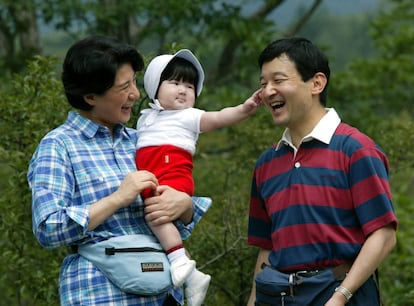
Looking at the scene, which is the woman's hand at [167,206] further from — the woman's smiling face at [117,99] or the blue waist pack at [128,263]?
the woman's smiling face at [117,99]

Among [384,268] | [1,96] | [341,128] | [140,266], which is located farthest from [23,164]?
[384,268]

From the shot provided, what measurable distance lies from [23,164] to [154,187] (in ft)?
5.13

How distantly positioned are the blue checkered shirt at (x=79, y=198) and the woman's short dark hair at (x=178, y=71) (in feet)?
1.37

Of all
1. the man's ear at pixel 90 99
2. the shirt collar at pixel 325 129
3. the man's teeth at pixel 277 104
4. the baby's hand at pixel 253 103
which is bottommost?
the shirt collar at pixel 325 129

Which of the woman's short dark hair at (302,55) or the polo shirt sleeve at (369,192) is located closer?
the polo shirt sleeve at (369,192)

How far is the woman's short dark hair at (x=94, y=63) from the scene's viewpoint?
3348mm

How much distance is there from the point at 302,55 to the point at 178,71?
0.57 meters

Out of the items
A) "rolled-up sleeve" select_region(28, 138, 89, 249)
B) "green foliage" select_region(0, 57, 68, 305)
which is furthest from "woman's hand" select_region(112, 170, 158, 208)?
"green foliage" select_region(0, 57, 68, 305)

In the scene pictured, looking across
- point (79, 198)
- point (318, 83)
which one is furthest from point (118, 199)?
point (318, 83)

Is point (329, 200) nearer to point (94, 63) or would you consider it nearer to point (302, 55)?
point (302, 55)

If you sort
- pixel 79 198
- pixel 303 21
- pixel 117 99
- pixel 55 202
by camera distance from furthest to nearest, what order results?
pixel 303 21, pixel 117 99, pixel 79 198, pixel 55 202

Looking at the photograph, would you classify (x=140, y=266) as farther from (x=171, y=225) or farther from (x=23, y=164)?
(x=23, y=164)

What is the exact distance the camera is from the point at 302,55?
3426 millimetres

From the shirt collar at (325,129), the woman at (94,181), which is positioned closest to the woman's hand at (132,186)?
the woman at (94,181)
